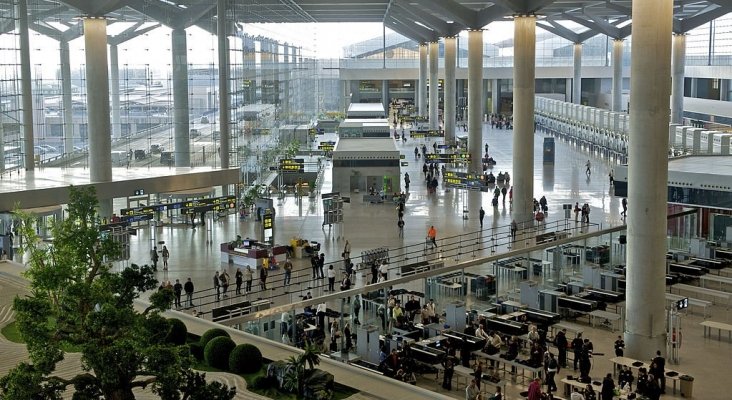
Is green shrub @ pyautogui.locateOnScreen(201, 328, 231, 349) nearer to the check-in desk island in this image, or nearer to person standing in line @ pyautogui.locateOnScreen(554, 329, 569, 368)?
person standing in line @ pyautogui.locateOnScreen(554, 329, 569, 368)

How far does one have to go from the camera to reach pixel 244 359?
1595 centimetres

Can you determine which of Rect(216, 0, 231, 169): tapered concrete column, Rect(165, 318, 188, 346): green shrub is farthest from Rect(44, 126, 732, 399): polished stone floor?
Rect(165, 318, 188, 346): green shrub

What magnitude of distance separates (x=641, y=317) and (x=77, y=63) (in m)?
27.3

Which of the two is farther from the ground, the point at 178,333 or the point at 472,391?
the point at 178,333

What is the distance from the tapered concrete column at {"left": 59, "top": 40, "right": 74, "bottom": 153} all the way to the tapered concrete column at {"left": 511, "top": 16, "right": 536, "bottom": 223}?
18.8m

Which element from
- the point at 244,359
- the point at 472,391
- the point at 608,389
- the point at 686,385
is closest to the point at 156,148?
the point at 472,391

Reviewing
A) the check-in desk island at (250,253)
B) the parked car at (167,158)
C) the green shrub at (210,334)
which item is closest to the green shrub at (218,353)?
the green shrub at (210,334)

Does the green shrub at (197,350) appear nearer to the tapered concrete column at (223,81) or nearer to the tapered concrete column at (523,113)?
the tapered concrete column at (523,113)

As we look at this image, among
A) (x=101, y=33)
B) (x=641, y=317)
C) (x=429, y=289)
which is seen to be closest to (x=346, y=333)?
(x=429, y=289)

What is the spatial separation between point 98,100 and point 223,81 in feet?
28.5

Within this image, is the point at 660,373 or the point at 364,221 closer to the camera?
the point at 660,373

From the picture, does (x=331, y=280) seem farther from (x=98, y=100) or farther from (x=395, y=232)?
(x=98, y=100)

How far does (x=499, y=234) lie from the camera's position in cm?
3478

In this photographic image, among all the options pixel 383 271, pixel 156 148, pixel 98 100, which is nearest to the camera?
pixel 383 271
